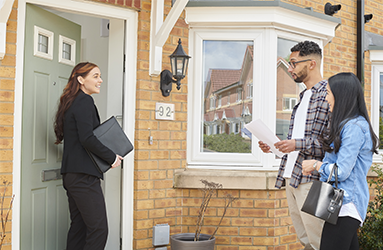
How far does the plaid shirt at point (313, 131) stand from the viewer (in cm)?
244

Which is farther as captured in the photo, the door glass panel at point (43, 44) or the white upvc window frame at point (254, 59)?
the white upvc window frame at point (254, 59)

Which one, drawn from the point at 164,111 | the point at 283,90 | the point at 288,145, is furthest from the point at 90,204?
the point at 283,90

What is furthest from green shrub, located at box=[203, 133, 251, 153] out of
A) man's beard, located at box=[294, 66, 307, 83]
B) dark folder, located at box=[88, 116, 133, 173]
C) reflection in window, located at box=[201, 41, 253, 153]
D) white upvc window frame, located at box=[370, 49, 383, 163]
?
white upvc window frame, located at box=[370, 49, 383, 163]

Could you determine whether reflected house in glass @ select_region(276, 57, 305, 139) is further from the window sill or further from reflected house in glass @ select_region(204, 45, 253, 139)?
the window sill

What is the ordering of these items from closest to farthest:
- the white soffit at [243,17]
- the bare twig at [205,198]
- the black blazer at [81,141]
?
1. the black blazer at [81,141]
2. the bare twig at [205,198]
3. the white soffit at [243,17]

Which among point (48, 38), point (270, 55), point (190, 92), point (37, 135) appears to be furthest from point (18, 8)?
point (270, 55)

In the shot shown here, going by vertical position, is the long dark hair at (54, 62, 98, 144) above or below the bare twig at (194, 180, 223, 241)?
above

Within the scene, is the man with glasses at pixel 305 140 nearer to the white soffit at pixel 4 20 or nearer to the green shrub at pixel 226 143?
the green shrub at pixel 226 143

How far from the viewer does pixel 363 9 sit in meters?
4.69

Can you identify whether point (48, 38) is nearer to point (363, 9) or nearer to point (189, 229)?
point (189, 229)

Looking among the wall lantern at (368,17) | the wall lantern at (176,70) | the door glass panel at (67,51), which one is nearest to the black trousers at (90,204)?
the wall lantern at (176,70)

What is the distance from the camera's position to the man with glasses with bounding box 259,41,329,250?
2.45 meters

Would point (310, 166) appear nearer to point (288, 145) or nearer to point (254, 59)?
point (288, 145)

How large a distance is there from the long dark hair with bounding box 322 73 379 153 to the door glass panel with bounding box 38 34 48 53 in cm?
238
